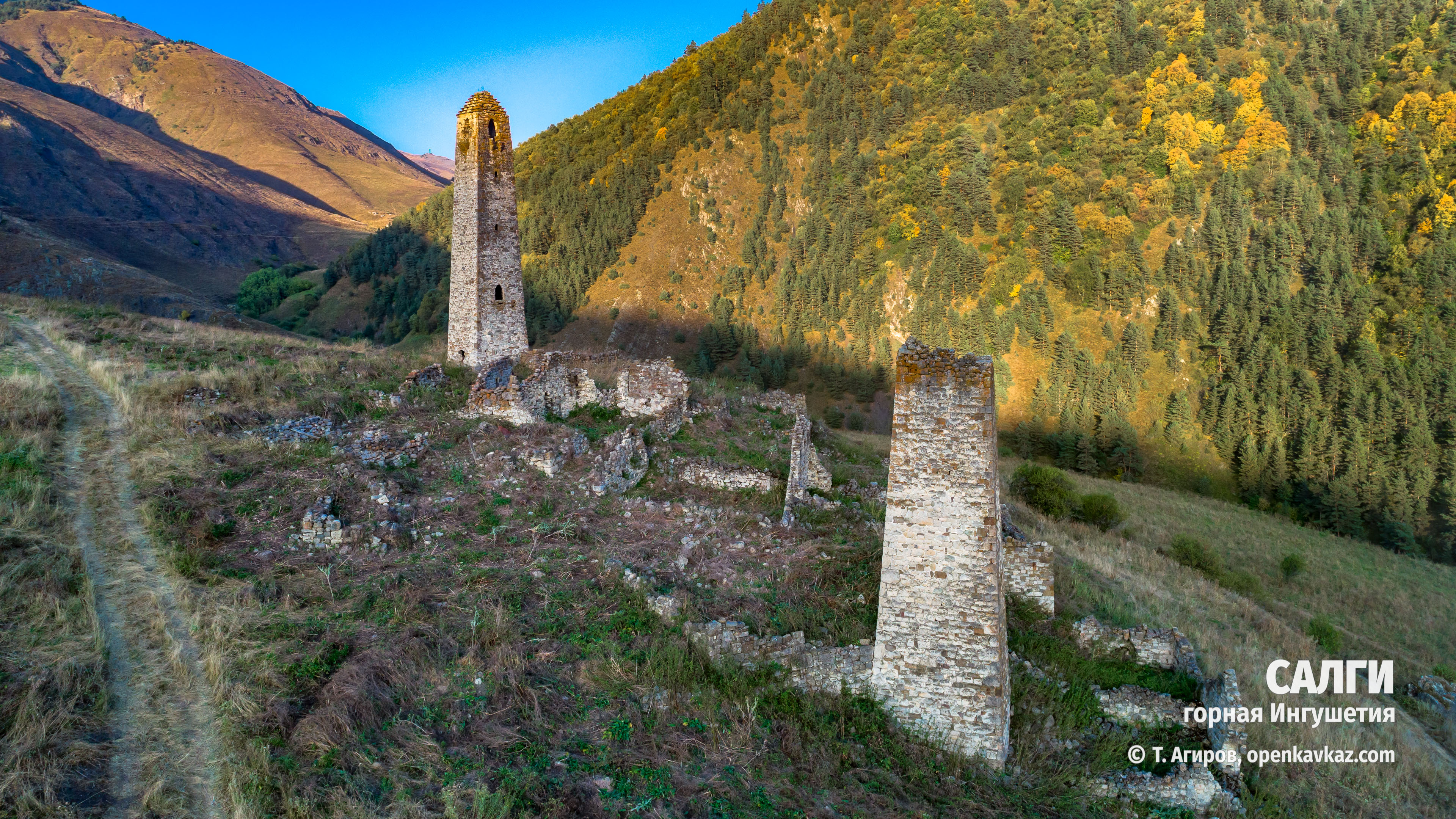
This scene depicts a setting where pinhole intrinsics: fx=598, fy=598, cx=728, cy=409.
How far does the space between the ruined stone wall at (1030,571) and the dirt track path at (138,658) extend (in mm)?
11294

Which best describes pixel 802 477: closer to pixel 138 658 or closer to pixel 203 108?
pixel 138 658

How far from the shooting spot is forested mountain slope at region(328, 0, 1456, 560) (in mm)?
45750

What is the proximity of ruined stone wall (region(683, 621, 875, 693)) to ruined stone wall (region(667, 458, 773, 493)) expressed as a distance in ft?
19.6

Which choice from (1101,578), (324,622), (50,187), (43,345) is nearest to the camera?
(324,622)

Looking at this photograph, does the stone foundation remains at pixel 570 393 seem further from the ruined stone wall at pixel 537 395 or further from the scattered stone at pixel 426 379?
the scattered stone at pixel 426 379

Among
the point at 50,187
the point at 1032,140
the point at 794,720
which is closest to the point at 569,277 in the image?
the point at 1032,140

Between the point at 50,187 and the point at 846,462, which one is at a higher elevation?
the point at 50,187

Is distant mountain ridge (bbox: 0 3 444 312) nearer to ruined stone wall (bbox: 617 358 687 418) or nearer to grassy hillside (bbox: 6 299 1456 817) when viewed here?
ruined stone wall (bbox: 617 358 687 418)

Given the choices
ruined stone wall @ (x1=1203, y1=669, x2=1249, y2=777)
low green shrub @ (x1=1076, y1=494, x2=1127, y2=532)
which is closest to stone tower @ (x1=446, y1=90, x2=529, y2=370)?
ruined stone wall @ (x1=1203, y1=669, x2=1249, y2=777)

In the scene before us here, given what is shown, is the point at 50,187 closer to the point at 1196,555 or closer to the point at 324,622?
the point at 324,622

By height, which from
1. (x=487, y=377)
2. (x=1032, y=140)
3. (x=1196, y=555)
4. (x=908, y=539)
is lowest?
(x=1196, y=555)

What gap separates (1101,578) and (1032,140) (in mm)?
67624

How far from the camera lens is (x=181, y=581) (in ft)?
27.9

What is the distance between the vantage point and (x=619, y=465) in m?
14.6
